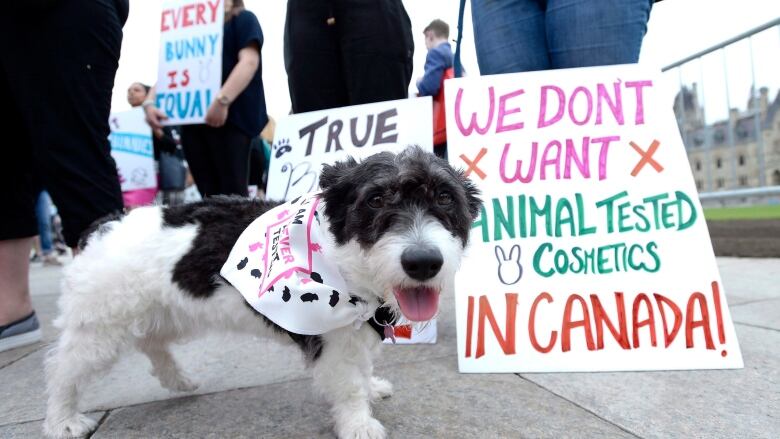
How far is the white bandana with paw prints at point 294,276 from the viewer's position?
2.00m

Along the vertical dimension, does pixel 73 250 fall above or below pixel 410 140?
below

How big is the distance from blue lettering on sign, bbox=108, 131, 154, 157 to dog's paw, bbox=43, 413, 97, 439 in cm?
521

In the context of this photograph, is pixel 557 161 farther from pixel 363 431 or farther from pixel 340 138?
pixel 363 431

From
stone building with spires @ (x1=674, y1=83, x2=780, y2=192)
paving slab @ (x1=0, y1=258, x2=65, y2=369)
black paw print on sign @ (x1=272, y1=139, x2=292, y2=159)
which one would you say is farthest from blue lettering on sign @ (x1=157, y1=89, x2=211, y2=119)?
stone building with spires @ (x1=674, y1=83, x2=780, y2=192)

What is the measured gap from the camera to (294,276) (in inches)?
82.4

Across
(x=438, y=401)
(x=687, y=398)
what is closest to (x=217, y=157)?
(x=438, y=401)

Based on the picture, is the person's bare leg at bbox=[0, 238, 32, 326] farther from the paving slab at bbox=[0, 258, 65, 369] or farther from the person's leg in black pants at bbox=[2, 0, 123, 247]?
the person's leg in black pants at bbox=[2, 0, 123, 247]

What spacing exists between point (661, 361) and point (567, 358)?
1.56ft

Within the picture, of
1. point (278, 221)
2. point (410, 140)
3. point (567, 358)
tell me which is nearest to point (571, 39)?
point (410, 140)

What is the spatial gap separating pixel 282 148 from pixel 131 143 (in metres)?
3.96

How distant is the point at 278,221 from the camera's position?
2252 millimetres

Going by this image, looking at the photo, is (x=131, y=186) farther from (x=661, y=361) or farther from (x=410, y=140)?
(x=661, y=361)

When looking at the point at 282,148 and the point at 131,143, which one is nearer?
the point at 282,148

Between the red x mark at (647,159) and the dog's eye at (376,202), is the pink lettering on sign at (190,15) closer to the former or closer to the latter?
the dog's eye at (376,202)
